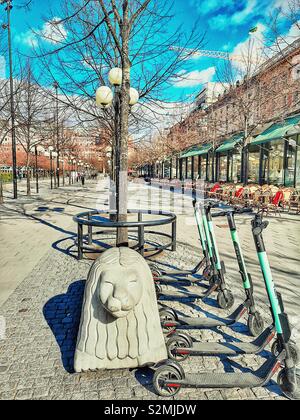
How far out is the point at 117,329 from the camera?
241 centimetres

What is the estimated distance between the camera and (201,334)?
3203 mm

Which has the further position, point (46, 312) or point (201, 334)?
point (46, 312)

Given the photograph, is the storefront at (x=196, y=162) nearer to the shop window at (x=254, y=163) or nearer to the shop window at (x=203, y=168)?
the shop window at (x=203, y=168)

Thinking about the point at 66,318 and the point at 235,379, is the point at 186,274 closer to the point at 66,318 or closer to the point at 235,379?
the point at 66,318

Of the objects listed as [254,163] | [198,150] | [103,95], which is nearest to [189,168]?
[198,150]

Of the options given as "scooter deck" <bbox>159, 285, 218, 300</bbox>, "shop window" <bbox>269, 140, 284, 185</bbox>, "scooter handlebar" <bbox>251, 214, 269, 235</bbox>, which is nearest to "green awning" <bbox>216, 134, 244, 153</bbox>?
"shop window" <bbox>269, 140, 284, 185</bbox>

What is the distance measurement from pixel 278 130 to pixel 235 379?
1688 centimetres

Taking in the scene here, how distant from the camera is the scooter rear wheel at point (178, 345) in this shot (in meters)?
2.67

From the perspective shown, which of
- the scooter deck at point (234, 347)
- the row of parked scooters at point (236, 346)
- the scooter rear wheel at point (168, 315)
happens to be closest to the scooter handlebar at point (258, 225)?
the row of parked scooters at point (236, 346)

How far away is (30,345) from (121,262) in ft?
4.59

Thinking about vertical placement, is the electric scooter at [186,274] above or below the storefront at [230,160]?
below

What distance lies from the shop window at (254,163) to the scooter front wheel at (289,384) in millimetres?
20315
